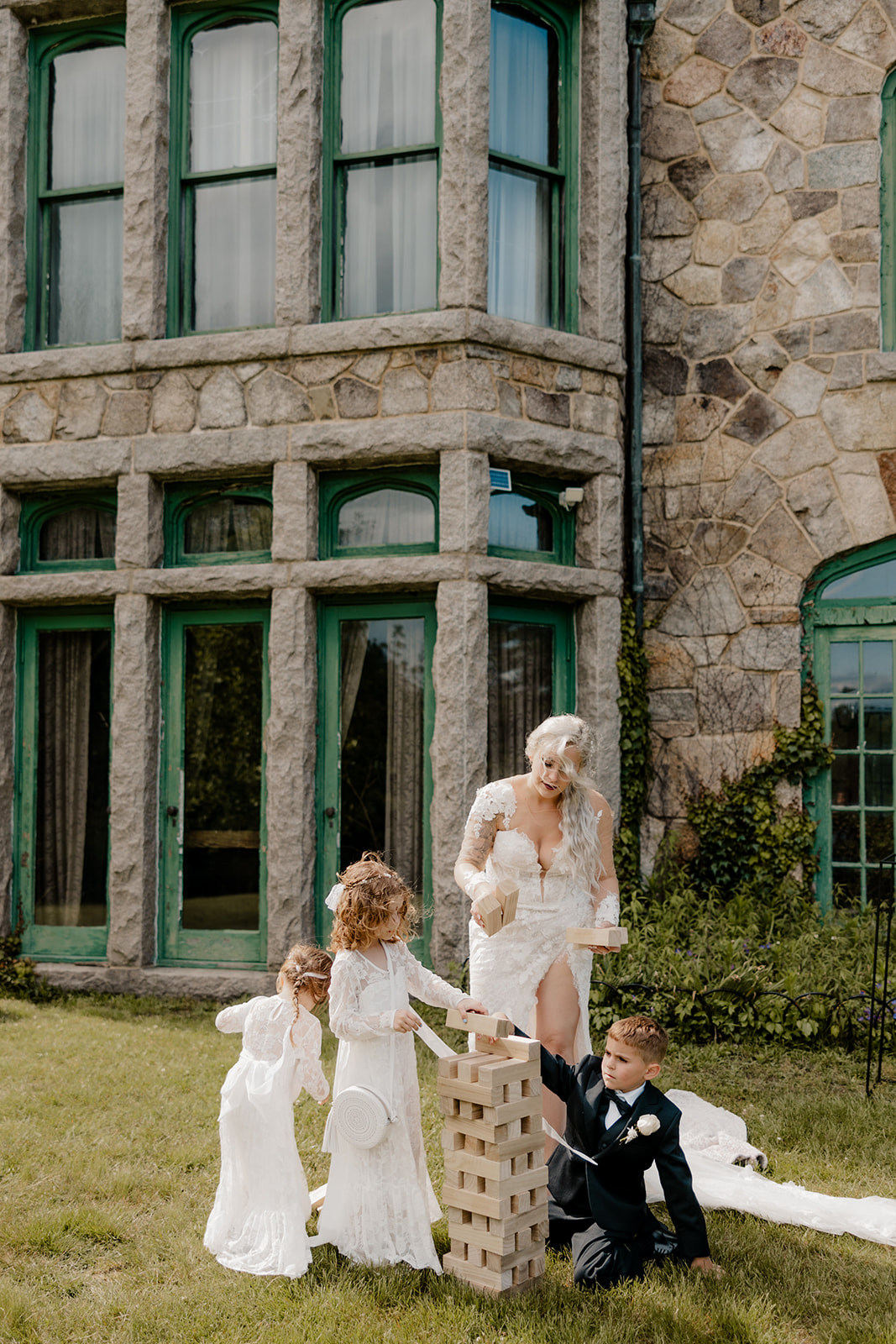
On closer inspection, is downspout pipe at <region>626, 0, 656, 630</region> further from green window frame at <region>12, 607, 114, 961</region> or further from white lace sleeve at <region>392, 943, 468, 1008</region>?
white lace sleeve at <region>392, 943, 468, 1008</region>

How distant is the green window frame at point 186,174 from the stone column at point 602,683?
3.07m

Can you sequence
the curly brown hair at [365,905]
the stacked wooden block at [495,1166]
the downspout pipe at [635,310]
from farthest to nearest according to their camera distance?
the downspout pipe at [635,310]
the curly brown hair at [365,905]
the stacked wooden block at [495,1166]

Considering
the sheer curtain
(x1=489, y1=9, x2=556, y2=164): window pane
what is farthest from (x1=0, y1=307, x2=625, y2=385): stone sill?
(x1=489, y1=9, x2=556, y2=164): window pane

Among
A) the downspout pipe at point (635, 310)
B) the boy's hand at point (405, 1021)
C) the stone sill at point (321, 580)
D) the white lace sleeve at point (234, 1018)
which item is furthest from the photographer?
the downspout pipe at point (635, 310)

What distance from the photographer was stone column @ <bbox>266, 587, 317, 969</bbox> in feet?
24.3

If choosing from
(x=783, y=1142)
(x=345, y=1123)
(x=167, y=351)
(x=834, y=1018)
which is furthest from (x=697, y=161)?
(x=345, y=1123)

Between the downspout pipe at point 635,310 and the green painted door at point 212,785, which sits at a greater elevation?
the downspout pipe at point 635,310

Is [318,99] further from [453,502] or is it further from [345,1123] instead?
[345,1123]

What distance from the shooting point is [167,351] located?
25.6 ft

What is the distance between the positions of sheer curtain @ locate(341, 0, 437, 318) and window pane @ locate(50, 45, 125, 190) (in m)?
1.68

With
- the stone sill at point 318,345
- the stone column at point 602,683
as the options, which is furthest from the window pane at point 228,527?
the stone column at point 602,683

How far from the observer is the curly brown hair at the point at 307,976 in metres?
3.92

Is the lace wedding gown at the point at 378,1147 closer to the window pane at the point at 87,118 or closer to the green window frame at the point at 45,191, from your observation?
the green window frame at the point at 45,191

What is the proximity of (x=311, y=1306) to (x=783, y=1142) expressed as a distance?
2.29 metres
